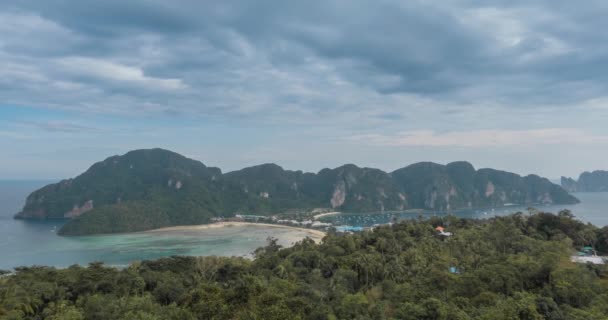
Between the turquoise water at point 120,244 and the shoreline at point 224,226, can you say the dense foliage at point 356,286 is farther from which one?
the shoreline at point 224,226

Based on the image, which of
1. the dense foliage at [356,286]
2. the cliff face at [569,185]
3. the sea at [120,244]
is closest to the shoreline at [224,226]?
the sea at [120,244]

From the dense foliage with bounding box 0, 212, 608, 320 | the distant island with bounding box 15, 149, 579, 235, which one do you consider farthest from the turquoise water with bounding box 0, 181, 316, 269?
the dense foliage with bounding box 0, 212, 608, 320

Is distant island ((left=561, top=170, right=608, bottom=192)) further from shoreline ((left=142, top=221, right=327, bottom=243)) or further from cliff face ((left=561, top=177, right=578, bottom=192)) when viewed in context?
shoreline ((left=142, top=221, right=327, bottom=243))

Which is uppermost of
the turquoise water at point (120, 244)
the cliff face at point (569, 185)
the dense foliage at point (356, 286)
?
the cliff face at point (569, 185)

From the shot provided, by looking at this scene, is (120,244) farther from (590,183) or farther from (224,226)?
(590,183)

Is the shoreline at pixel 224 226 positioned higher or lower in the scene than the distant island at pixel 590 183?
lower

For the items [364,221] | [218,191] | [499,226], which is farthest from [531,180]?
[499,226]

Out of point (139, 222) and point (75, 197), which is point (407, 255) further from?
point (75, 197)

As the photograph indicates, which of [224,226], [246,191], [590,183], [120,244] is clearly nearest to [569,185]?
[590,183]
